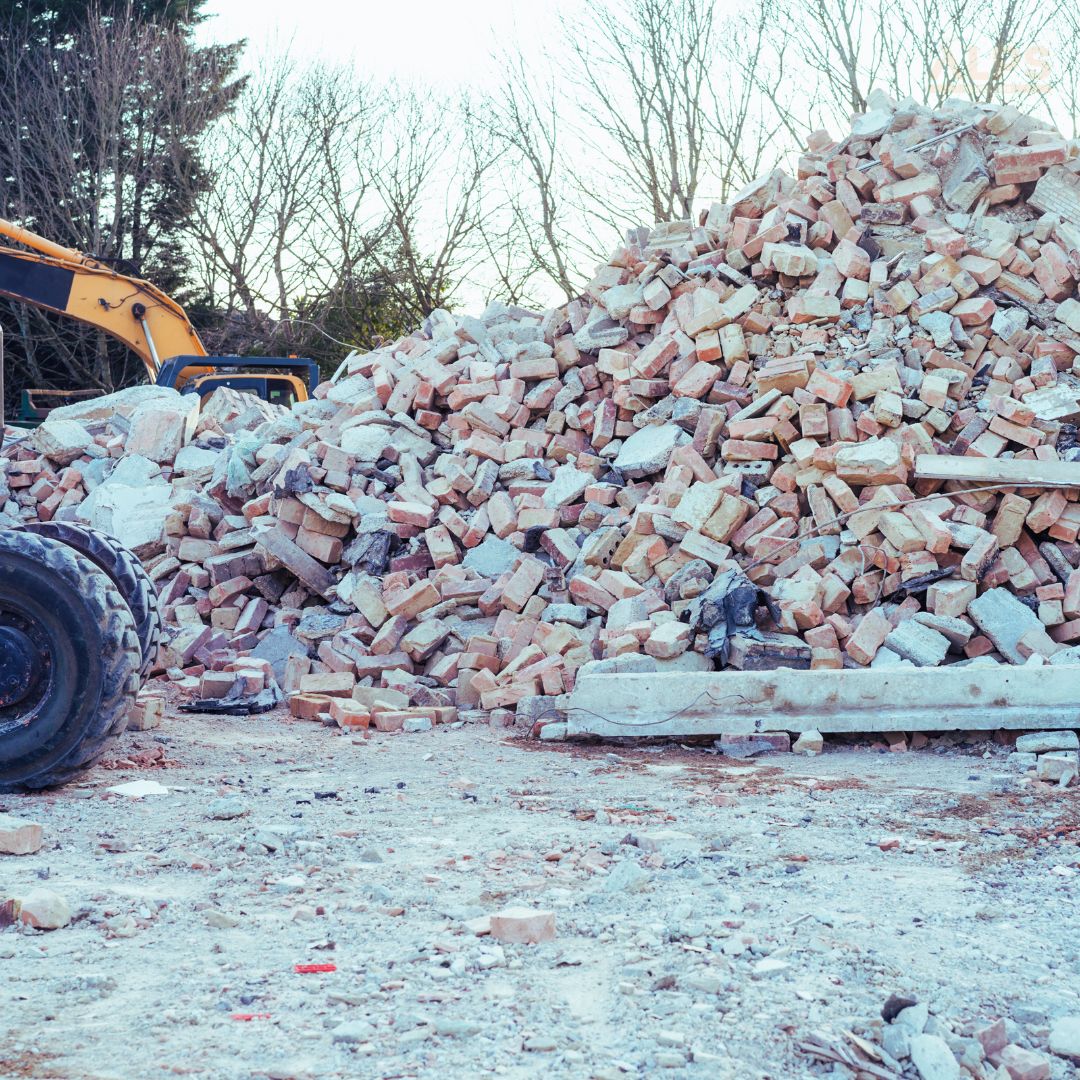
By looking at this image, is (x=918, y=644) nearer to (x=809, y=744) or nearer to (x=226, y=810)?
(x=809, y=744)

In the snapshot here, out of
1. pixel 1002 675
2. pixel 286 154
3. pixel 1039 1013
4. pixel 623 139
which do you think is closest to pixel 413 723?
pixel 1002 675

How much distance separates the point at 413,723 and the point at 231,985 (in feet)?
12.0

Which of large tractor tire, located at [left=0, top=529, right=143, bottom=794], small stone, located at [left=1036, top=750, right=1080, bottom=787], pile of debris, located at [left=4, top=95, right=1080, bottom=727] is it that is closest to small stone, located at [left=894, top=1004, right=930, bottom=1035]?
small stone, located at [left=1036, top=750, right=1080, bottom=787]

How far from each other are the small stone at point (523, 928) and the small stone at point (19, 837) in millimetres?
1624

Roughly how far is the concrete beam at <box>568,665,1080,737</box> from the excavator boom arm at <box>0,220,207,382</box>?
27.6ft

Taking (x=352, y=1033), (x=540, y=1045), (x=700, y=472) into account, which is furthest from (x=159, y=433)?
(x=540, y=1045)

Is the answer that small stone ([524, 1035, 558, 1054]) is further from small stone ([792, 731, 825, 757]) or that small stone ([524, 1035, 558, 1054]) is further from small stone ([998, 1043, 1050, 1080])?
small stone ([792, 731, 825, 757])

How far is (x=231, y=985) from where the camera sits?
2748 millimetres

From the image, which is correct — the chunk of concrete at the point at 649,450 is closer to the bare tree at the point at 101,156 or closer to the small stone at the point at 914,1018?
the small stone at the point at 914,1018

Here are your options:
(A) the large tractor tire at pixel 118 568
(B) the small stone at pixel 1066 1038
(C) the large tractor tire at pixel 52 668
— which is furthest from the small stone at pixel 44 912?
(A) the large tractor tire at pixel 118 568

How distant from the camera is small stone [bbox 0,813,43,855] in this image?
3771 mm

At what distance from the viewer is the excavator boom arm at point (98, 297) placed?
1239 centimetres

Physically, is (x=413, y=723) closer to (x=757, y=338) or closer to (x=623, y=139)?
(x=757, y=338)

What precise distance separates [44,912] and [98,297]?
10840 mm
